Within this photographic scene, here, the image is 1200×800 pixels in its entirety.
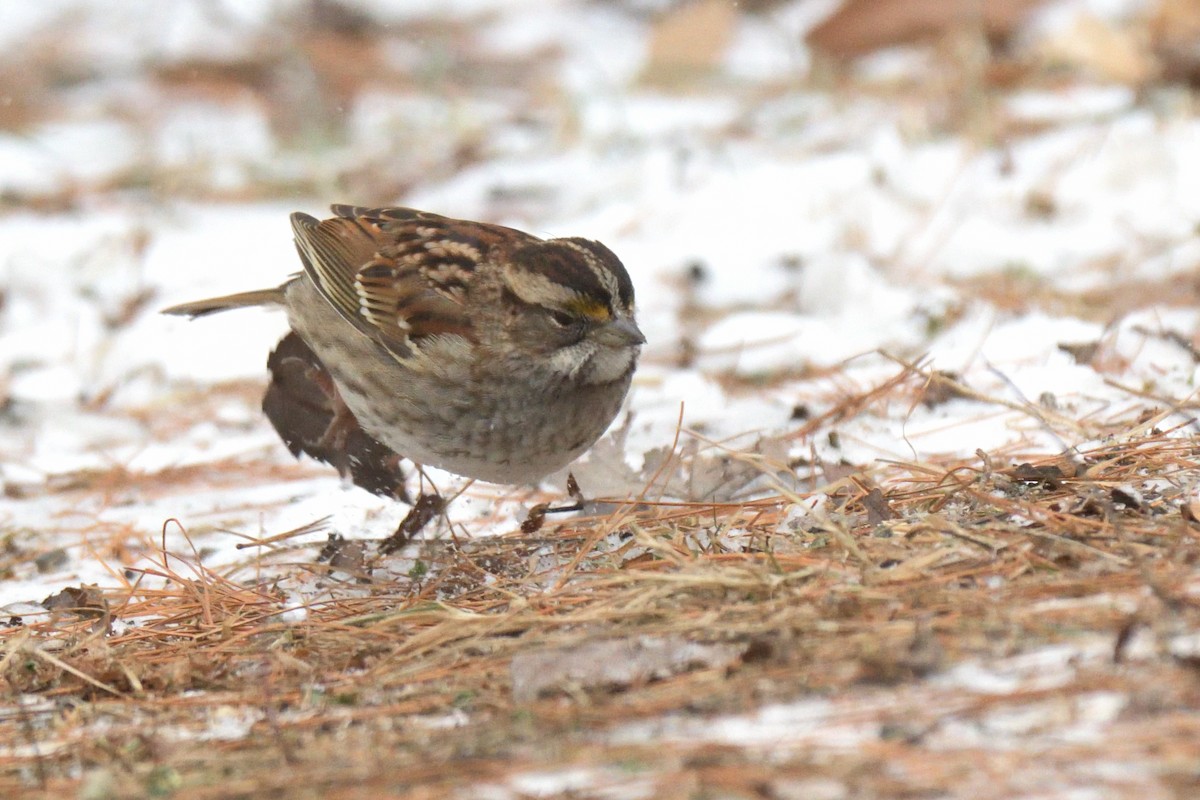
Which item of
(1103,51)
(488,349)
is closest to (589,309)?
(488,349)

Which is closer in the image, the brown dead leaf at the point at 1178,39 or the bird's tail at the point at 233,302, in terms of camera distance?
the bird's tail at the point at 233,302

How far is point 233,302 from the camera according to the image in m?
5.49

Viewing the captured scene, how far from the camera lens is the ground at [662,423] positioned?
266 cm

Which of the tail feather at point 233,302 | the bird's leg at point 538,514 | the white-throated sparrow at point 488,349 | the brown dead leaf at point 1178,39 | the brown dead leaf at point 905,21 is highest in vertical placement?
the brown dead leaf at point 905,21

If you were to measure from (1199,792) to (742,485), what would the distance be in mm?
2360

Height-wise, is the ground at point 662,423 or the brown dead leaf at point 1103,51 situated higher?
the brown dead leaf at point 1103,51

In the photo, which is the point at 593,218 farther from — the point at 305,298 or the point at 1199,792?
the point at 1199,792

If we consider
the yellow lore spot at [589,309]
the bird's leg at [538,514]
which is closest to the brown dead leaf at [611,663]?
the bird's leg at [538,514]

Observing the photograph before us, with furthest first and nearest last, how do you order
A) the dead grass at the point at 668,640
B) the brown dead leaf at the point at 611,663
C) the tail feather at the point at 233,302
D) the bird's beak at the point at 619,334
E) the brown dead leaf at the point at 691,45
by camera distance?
the brown dead leaf at the point at 691,45 → the tail feather at the point at 233,302 → the bird's beak at the point at 619,334 → the brown dead leaf at the point at 611,663 → the dead grass at the point at 668,640

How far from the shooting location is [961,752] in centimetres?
240

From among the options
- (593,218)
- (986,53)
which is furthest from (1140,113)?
(593,218)

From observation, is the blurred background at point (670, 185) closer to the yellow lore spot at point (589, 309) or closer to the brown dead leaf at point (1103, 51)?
the brown dead leaf at point (1103, 51)

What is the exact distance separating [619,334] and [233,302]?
1.91 metres

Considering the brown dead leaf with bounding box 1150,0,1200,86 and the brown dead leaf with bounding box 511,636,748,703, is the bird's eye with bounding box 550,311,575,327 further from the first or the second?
the brown dead leaf with bounding box 1150,0,1200,86
